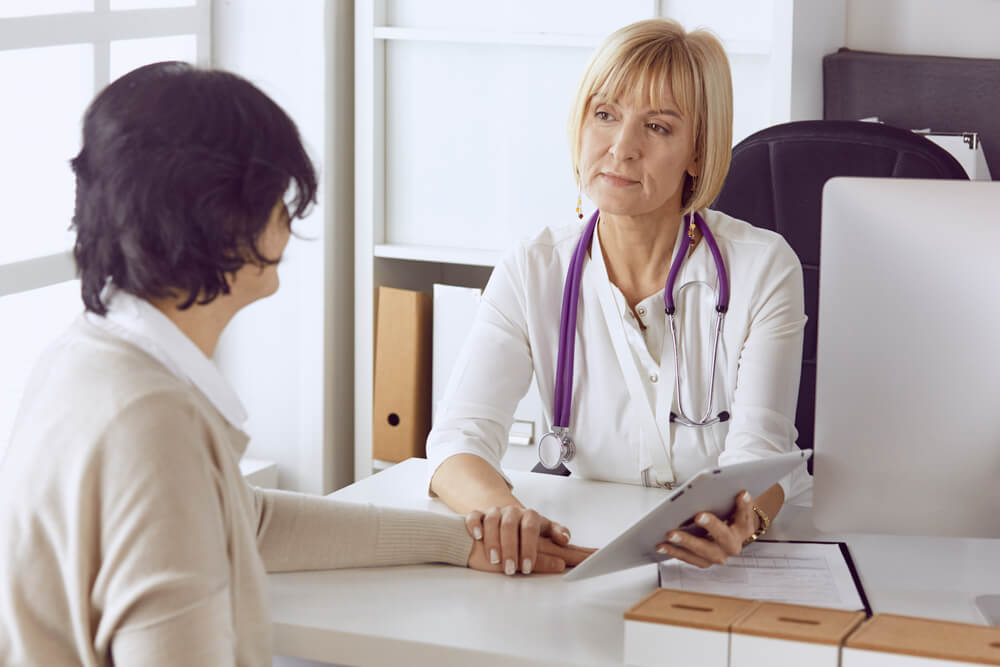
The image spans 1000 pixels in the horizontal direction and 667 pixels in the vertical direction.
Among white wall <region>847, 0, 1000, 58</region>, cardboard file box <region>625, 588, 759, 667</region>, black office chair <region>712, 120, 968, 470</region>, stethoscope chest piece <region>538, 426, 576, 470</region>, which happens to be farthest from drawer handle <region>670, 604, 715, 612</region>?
white wall <region>847, 0, 1000, 58</region>

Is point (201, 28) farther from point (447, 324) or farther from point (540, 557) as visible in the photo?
point (540, 557)

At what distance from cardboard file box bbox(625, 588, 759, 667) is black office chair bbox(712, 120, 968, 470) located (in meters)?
1.02

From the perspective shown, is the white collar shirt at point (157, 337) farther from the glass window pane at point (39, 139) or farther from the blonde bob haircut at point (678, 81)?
the glass window pane at point (39, 139)

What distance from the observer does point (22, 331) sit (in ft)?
8.85

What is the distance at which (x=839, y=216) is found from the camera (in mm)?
1269

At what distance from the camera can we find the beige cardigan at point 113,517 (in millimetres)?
933

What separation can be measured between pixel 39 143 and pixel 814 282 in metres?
1.67

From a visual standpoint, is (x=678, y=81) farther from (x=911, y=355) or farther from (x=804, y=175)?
(x=911, y=355)

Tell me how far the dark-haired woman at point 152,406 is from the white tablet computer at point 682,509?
340 mm

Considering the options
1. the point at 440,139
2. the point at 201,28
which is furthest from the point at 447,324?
the point at 201,28

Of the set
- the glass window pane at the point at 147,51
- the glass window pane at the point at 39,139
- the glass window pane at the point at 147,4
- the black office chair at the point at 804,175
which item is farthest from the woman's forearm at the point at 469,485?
the glass window pane at the point at 147,4

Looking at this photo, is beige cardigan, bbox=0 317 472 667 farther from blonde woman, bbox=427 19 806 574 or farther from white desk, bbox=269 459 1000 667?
blonde woman, bbox=427 19 806 574

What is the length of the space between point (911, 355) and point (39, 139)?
205 centimetres

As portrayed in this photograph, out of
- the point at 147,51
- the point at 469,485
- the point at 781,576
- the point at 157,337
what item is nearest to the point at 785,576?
the point at 781,576
